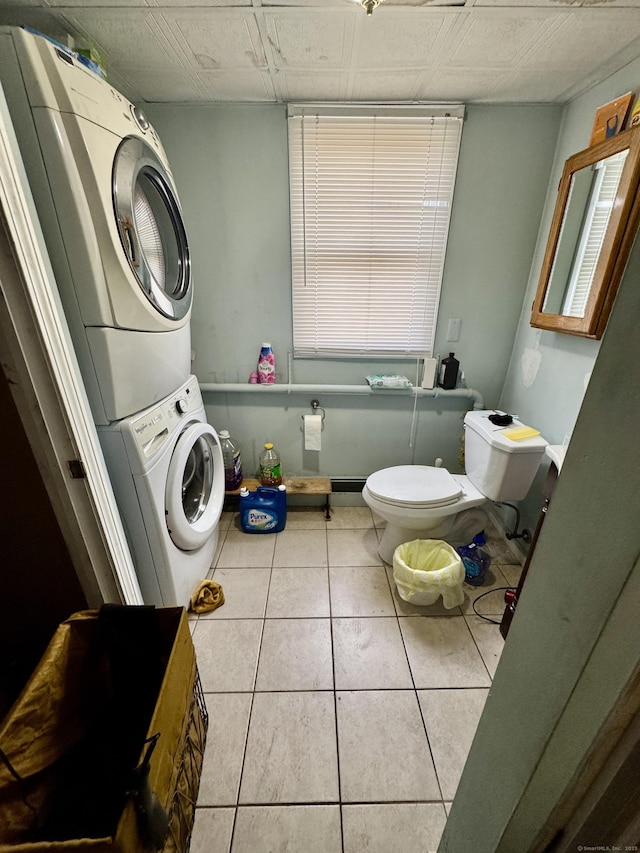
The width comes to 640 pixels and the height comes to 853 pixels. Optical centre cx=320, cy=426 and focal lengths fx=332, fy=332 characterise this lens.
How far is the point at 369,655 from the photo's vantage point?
130cm

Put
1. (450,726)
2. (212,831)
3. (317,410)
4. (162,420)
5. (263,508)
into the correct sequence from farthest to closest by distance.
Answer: (317,410) → (263,508) → (162,420) → (450,726) → (212,831)

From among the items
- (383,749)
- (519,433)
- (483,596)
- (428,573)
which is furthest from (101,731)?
(519,433)

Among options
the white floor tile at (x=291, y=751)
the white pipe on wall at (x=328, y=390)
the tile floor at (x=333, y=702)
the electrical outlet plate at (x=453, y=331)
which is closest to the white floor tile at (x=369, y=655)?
the tile floor at (x=333, y=702)

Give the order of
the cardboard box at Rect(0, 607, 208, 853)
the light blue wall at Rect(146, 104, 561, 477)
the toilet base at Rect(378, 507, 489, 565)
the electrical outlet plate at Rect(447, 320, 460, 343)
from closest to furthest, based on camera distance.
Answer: the cardboard box at Rect(0, 607, 208, 853)
the light blue wall at Rect(146, 104, 561, 477)
the toilet base at Rect(378, 507, 489, 565)
the electrical outlet plate at Rect(447, 320, 460, 343)

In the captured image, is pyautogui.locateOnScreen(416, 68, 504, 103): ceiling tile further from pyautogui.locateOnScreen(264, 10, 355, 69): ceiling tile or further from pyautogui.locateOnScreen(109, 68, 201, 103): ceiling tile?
pyautogui.locateOnScreen(109, 68, 201, 103): ceiling tile

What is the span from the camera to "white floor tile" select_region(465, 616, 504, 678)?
4.23 feet

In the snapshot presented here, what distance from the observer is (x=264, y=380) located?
74.6 inches

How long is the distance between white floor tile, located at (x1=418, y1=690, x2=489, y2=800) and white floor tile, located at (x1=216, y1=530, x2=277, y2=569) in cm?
91

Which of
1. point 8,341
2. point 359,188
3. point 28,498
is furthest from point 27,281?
point 359,188

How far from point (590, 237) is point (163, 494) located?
193 cm

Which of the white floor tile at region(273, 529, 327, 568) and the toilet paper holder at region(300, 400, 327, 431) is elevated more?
the toilet paper holder at region(300, 400, 327, 431)

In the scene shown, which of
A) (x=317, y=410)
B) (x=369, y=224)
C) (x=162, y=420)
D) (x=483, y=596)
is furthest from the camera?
(x=317, y=410)

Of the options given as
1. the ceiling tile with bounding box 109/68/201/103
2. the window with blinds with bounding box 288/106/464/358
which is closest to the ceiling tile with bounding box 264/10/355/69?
the window with blinds with bounding box 288/106/464/358

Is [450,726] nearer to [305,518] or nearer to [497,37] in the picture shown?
[305,518]
